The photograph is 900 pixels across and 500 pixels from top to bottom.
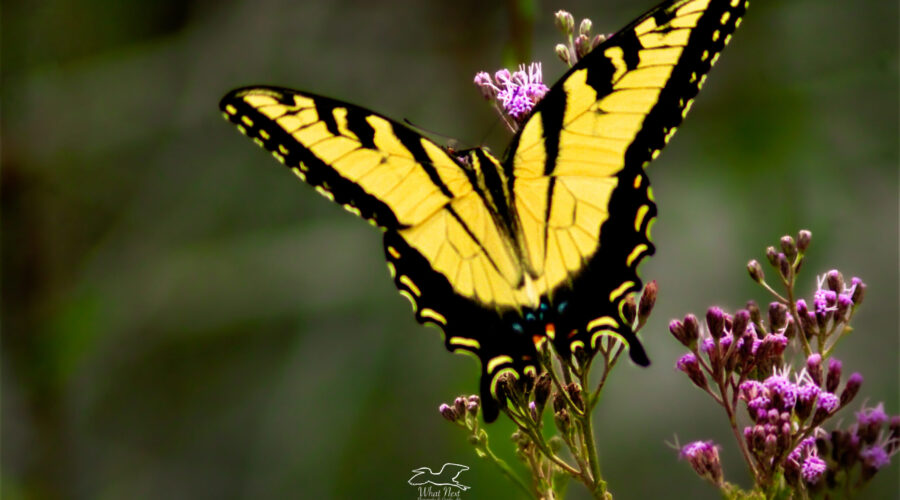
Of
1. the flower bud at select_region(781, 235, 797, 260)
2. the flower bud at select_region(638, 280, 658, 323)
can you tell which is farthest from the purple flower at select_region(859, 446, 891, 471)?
the flower bud at select_region(638, 280, 658, 323)

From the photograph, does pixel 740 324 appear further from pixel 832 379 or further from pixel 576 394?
pixel 576 394

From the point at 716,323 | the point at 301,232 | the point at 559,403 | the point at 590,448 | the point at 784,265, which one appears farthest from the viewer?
the point at 301,232

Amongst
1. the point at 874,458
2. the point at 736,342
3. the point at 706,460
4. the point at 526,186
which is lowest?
the point at 874,458

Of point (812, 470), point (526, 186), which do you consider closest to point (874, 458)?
point (812, 470)

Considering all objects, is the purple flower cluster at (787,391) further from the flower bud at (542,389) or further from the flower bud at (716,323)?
the flower bud at (542,389)

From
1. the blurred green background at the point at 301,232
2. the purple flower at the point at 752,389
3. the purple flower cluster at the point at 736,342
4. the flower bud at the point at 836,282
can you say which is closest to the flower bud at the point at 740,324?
the purple flower cluster at the point at 736,342

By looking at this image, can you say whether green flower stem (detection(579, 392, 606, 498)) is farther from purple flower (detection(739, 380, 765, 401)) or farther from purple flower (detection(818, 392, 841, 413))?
purple flower (detection(818, 392, 841, 413))
